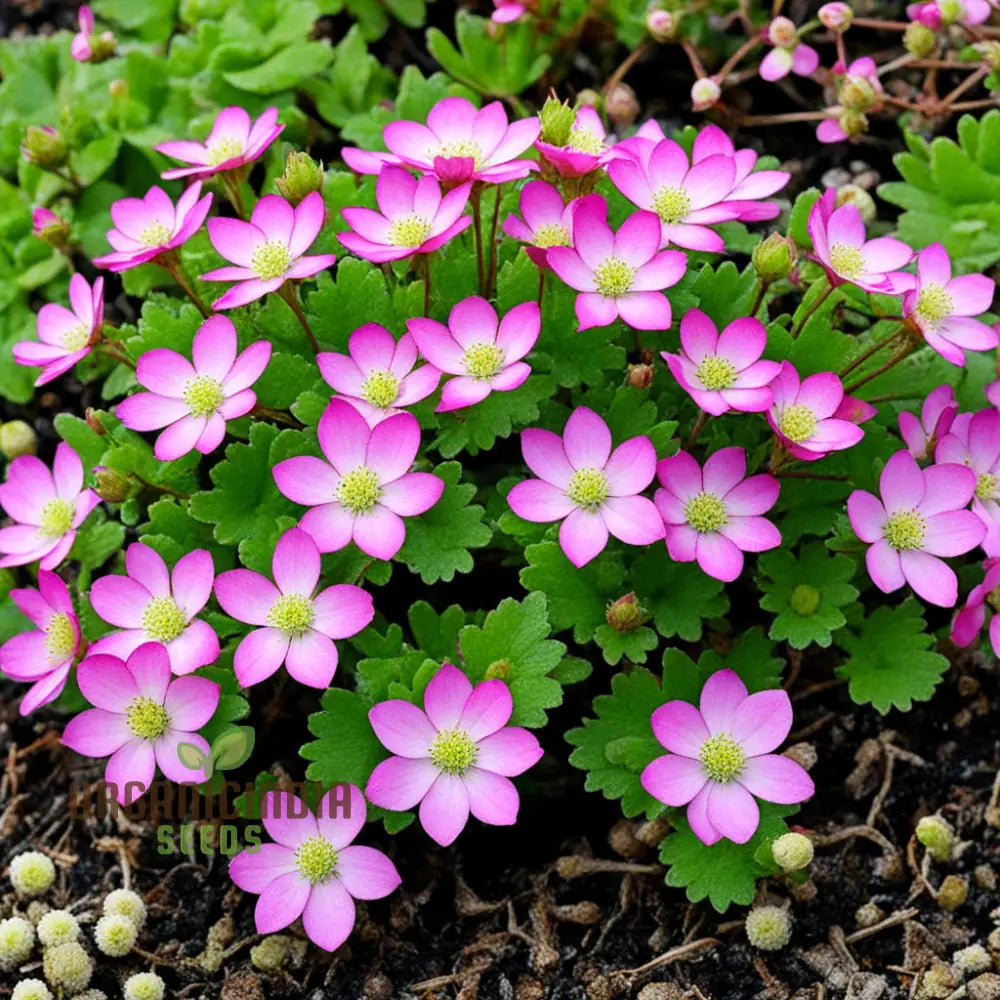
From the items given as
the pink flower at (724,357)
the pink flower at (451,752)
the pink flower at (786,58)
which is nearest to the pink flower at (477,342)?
the pink flower at (724,357)

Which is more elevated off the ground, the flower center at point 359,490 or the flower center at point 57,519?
the flower center at point 359,490

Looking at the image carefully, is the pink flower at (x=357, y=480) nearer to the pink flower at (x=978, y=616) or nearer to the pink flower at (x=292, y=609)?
the pink flower at (x=292, y=609)

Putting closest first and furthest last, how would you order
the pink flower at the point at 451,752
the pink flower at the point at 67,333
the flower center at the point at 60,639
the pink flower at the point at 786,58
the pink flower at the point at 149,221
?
the pink flower at the point at 451,752, the flower center at the point at 60,639, the pink flower at the point at 67,333, the pink flower at the point at 149,221, the pink flower at the point at 786,58

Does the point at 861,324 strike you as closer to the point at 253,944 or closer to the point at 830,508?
the point at 830,508

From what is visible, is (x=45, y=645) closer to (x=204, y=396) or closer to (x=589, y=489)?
(x=204, y=396)

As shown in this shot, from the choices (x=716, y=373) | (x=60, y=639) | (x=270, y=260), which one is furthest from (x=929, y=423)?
(x=60, y=639)

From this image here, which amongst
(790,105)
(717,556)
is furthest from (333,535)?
(790,105)

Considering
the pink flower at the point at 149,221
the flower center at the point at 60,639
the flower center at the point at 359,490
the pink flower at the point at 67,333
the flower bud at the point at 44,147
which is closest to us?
the flower center at the point at 359,490
